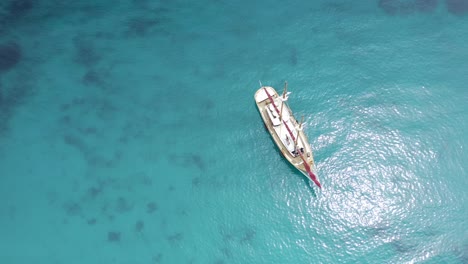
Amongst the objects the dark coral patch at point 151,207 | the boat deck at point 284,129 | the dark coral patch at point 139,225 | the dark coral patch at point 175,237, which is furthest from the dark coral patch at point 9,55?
the boat deck at point 284,129

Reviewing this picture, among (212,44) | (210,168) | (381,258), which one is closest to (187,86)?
(212,44)

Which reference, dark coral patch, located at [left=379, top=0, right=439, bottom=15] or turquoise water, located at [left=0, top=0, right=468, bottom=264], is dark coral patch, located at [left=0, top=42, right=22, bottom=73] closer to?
turquoise water, located at [left=0, top=0, right=468, bottom=264]

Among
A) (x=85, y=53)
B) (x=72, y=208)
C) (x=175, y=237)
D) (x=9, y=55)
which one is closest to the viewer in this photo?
(x=175, y=237)

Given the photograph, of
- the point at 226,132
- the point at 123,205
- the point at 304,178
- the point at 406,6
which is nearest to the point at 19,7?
the point at 123,205

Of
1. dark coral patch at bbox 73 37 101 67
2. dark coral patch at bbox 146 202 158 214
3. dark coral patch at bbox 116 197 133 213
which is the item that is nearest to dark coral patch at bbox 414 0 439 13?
dark coral patch at bbox 146 202 158 214

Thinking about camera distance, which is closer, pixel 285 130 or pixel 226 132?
pixel 285 130

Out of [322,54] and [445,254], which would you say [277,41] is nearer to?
[322,54]

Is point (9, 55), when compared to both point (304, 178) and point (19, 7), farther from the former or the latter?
point (304, 178)
